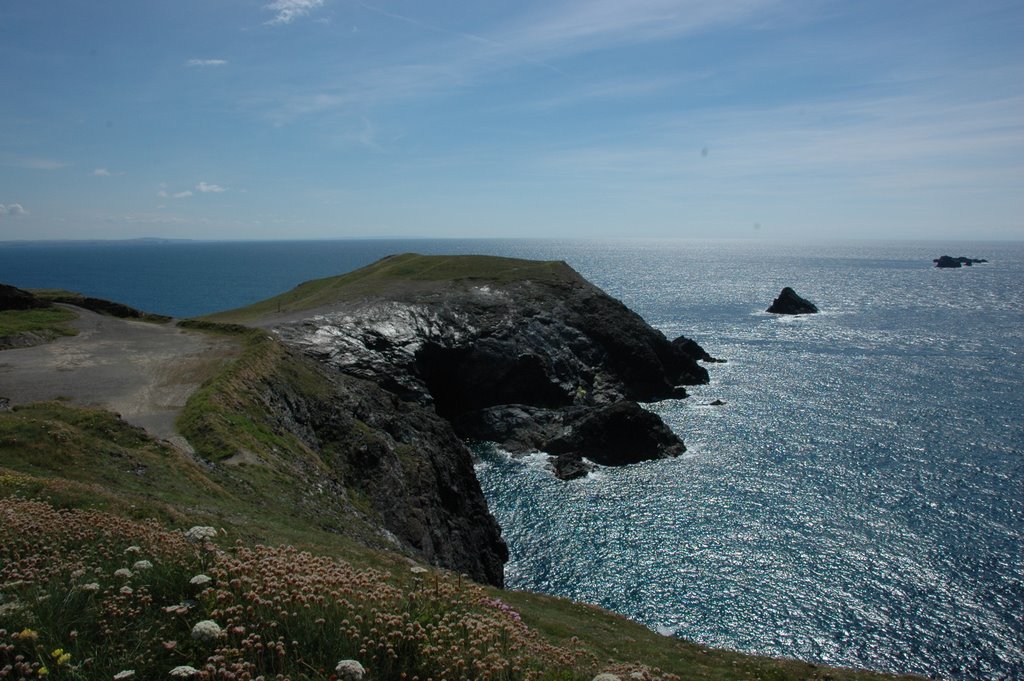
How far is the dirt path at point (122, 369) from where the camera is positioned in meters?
38.4

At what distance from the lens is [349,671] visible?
9.95 meters

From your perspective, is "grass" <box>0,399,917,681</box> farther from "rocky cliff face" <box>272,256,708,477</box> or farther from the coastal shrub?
"rocky cliff face" <box>272,256,708,477</box>

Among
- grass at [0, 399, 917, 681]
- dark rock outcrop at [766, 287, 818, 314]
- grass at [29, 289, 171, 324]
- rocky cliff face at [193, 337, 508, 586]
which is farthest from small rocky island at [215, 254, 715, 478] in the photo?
dark rock outcrop at [766, 287, 818, 314]

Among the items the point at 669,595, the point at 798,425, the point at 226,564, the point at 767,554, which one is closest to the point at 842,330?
the point at 798,425

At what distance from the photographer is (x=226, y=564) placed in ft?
38.5

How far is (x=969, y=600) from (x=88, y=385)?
61.1 metres

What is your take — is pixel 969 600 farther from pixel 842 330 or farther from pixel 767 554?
pixel 842 330

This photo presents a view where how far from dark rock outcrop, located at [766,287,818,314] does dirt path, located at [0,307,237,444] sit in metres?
159

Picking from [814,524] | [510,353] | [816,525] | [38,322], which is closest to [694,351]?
[510,353]

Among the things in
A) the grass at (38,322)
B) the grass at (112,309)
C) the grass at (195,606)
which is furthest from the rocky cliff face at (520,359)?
the grass at (195,606)

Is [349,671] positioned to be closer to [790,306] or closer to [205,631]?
[205,631]

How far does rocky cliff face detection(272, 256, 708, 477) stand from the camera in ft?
251

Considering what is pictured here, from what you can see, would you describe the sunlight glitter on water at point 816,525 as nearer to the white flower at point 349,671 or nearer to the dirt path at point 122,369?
the dirt path at point 122,369

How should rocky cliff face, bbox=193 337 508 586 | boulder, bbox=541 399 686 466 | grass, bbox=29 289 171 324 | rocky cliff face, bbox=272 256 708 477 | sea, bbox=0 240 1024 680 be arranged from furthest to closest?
1. rocky cliff face, bbox=272 256 708 477
2. boulder, bbox=541 399 686 466
3. grass, bbox=29 289 171 324
4. sea, bbox=0 240 1024 680
5. rocky cliff face, bbox=193 337 508 586
